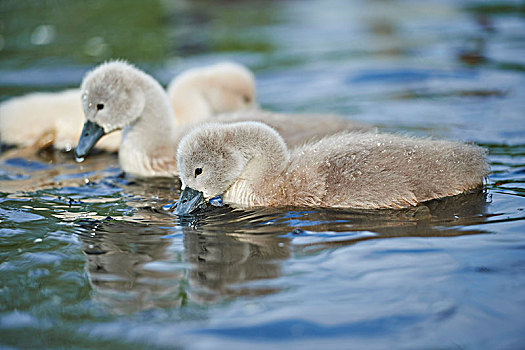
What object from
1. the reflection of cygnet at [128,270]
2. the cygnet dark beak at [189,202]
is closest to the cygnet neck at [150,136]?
the cygnet dark beak at [189,202]

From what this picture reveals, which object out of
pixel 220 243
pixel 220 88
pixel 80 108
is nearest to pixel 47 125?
pixel 80 108

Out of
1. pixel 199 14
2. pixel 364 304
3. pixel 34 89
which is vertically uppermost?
pixel 199 14

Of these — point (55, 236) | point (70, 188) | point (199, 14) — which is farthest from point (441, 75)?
point (199, 14)

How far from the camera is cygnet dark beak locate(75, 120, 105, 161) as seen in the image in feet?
19.2

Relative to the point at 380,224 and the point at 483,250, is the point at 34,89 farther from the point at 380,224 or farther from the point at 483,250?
the point at 483,250

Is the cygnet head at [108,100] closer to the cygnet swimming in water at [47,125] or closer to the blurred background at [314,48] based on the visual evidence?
the cygnet swimming in water at [47,125]

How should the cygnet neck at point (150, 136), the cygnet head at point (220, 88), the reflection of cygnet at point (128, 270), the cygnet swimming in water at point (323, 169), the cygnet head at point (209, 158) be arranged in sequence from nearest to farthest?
1. the reflection of cygnet at point (128, 270)
2. the cygnet swimming in water at point (323, 169)
3. the cygnet head at point (209, 158)
4. the cygnet neck at point (150, 136)
5. the cygnet head at point (220, 88)

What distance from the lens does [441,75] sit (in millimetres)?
8945

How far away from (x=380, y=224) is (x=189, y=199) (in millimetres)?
1277

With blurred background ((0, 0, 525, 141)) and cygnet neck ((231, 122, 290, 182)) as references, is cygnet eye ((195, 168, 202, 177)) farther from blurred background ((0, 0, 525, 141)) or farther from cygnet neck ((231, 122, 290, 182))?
blurred background ((0, 0, 525, 141))

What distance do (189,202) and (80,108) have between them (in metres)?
2.78

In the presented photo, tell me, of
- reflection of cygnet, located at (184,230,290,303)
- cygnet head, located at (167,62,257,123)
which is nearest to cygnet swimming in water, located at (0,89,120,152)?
cygnet head, located at (167,62,257,123)

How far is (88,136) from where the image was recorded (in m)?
5.92

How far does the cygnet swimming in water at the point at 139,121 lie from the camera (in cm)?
580
